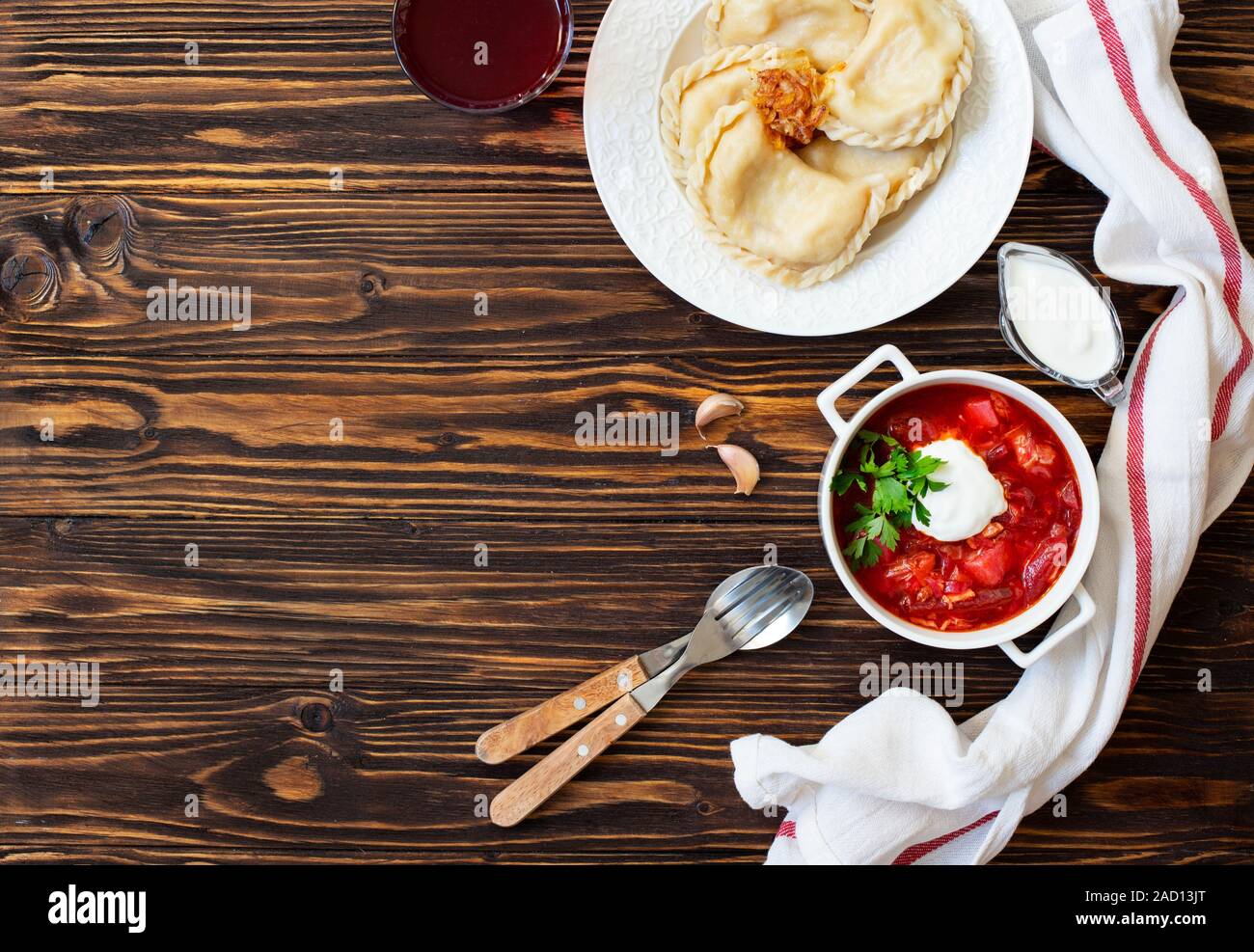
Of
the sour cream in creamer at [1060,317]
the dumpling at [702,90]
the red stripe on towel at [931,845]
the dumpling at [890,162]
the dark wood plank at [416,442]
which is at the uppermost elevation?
the dumpling at [702,90]

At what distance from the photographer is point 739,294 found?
1.83m

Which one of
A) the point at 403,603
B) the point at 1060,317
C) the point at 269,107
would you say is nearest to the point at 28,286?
the point at 269,107

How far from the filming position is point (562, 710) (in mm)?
1912

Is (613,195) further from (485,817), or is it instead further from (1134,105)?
(485,817)

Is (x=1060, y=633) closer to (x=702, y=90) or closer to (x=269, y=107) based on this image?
(x=702, y=90)

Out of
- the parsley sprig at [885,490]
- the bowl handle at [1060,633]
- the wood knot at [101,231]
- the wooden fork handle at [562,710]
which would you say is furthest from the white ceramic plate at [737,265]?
the wood knot at [101,231]

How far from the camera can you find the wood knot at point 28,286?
1.99m

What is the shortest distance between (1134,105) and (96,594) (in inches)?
90.2

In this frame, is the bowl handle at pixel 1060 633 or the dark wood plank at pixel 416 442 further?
the dark wood plank at pixel 416 442

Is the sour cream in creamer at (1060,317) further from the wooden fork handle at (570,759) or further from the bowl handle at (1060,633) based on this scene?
the wooden fork handle at (570,759)

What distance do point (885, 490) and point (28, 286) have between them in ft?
5.81

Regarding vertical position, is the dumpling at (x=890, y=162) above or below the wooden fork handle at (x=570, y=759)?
above

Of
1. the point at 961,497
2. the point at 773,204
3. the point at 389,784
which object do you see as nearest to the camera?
the point at 961,497

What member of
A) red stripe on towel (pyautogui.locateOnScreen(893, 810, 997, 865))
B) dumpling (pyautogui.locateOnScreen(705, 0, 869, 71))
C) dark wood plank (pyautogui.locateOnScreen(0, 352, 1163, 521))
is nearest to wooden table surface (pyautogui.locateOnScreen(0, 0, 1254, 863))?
dark wood plank (pyautogui.locateOnScreen(0, 352, 1163, 521))
